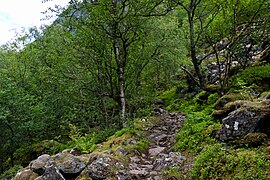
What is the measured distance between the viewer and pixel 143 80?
22.2 metres

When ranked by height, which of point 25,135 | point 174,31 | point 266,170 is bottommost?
point 25,135

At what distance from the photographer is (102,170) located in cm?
679

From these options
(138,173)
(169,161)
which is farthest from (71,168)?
(169,161)

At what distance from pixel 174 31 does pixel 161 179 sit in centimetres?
1522

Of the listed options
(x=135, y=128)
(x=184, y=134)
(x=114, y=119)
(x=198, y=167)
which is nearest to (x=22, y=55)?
(x=114, y=119)

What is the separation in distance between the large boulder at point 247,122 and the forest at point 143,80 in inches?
1.1

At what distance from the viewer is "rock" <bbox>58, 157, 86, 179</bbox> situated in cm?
708

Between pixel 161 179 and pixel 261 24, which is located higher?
pixel 261 24

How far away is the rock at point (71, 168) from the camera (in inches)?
279

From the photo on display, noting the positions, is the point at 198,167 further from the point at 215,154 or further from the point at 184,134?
the point at 184,134

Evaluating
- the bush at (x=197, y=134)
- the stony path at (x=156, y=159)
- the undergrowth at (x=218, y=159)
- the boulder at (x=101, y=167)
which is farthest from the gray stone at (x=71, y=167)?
the bush at (x=197, y=134)

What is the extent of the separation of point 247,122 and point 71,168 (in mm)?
5059

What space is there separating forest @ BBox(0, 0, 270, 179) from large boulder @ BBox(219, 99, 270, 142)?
27 mm

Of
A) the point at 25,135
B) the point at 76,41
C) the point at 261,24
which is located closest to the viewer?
the point at 261,24
